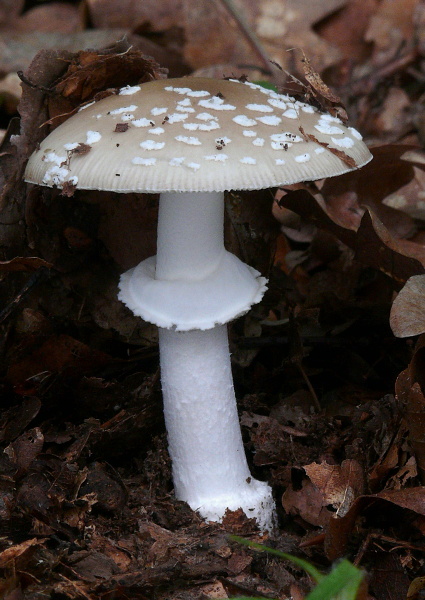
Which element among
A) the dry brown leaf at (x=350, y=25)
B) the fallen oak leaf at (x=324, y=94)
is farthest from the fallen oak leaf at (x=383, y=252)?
the dry brown leaf at (x=350, y=25)

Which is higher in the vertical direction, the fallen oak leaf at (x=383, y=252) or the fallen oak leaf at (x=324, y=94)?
the fallen oak leaf at (x=324, y=94)

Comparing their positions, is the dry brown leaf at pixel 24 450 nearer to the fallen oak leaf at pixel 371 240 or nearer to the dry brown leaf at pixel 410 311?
the dry brown leaf at pixel 410 311

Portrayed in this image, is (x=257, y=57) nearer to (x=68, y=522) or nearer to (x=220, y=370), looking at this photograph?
(x=220, y=370)

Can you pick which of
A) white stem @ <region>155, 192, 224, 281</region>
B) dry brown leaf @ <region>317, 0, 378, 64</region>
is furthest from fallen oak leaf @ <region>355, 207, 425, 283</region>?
dry brown leaf @ <region>317, 0, 378, 64</region>

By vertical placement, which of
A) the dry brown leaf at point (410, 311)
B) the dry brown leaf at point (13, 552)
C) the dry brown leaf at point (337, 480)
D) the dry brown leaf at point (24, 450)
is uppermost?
the dry brown leaf at point (410, 311)

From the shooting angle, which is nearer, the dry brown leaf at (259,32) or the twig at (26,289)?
the twig at (26,289)

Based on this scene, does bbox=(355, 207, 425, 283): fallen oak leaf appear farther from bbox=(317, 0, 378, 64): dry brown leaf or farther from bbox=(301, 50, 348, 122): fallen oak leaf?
bbox=(317, 0, 378, 64): dry brown leaf

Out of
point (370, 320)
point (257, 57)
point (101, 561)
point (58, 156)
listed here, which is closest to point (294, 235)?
point (370, 320)

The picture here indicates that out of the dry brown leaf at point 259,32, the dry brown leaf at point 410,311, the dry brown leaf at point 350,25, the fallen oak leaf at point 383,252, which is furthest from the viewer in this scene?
the dry brown leaf at point 350,25
